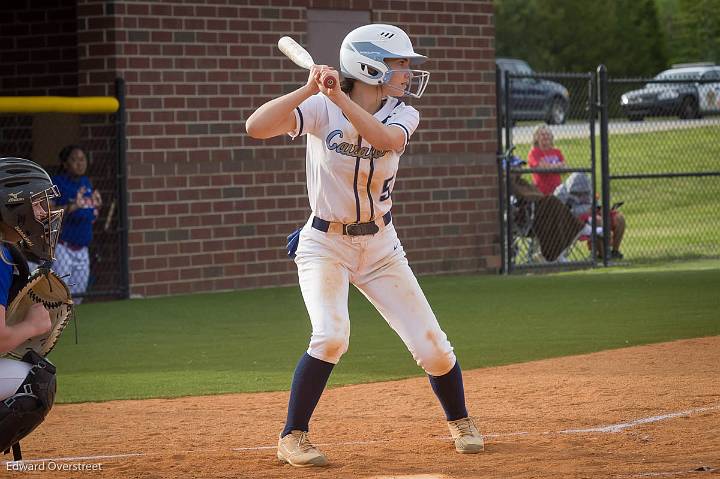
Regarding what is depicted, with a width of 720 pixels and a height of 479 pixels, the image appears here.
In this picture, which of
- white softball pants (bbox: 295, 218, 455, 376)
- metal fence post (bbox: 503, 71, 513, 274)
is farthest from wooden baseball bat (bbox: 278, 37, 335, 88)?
metal fence post (bbox: 503, 71, 513, 274)

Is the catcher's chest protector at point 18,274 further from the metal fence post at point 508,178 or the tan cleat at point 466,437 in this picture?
the metal fence post at point 508,178

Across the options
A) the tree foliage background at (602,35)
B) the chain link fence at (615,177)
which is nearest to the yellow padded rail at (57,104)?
the chain link fence at (615,177)

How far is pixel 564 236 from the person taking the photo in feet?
58.5

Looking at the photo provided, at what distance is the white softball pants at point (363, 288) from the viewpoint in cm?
674

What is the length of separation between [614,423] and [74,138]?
31.0 ft

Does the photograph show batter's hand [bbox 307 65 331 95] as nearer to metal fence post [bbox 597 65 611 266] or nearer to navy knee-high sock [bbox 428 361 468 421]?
navy knee-high sock [bbox 428 361 468 421]

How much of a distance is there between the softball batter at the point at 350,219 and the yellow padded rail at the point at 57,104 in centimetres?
783

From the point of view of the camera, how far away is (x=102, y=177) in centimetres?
1531

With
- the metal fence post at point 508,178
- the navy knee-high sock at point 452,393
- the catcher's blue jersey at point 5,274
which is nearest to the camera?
the catcher's blue jersey at point 5,274

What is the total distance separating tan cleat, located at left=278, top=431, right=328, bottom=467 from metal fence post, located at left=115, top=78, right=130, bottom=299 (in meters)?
8.71

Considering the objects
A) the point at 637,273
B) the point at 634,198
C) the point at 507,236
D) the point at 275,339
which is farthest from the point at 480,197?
the point at 634,198

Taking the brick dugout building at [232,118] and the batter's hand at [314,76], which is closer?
the batter's hand at [314,76]

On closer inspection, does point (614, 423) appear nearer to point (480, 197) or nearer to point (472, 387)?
point (472, 387)

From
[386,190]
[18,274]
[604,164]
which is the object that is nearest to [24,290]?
[18,274]
